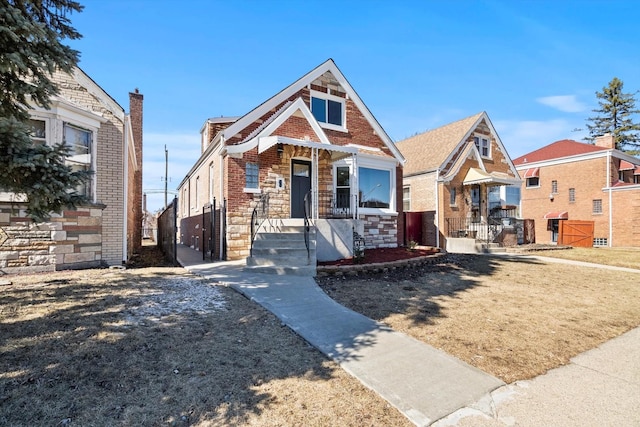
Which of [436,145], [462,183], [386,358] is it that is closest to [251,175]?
[386,358]

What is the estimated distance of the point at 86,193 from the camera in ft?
29.1

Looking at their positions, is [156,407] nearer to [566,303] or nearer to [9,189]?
[9,189]

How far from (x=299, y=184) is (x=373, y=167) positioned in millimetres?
3711

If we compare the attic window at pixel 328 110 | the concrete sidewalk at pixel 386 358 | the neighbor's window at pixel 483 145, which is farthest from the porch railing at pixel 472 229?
the concrete sidewalk at pixel 386 358

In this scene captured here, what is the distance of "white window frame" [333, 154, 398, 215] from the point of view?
12828 millimetres

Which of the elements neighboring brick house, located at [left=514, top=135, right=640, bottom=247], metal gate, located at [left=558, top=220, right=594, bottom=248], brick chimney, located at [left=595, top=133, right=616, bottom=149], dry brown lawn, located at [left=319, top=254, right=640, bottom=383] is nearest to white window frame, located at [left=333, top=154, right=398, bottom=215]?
dry brown lawn, located at [left=319, top=254, right=640, bottom=383]

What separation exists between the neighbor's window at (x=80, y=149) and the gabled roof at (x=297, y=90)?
12.3 feet

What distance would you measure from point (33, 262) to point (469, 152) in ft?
67.1

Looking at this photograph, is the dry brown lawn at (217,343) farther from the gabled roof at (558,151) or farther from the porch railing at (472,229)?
the gabled roof at (558,151)

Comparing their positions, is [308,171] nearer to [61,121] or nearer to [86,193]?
[86,193]

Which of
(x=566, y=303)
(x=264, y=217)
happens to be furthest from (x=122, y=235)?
(x=566, y=303)

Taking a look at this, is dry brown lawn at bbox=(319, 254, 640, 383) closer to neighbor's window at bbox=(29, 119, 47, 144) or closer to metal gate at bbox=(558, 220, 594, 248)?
neighbor's window at bbox=(29, 119, 47, 144)

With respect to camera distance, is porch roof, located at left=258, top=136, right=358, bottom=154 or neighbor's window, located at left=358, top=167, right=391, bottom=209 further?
neighbor's window, located at left=358, top=167, right=391, bottom=209

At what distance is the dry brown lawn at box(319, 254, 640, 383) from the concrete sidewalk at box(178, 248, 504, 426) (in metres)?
0.35
